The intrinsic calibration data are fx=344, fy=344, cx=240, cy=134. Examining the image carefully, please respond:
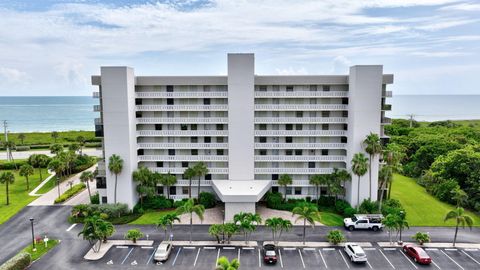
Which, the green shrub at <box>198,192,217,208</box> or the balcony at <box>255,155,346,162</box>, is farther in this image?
the balcony at <box>255,155,346,162</box>

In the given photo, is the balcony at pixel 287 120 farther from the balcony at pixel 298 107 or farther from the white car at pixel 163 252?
Answer: the white car at pixel 163 252

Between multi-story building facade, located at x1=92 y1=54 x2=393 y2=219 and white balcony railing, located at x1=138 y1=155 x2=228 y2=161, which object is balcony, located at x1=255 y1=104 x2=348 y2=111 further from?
white balcony railing, located at x1=138 y1=155 x2=228 y2=161

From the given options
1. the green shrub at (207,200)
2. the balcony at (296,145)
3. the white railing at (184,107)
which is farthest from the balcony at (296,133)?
the green shrub at (207,200)

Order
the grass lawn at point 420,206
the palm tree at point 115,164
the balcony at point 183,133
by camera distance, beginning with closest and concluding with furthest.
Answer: the grass lawn at point 420,206, the palm tree at point 115,164, the balcony at point 183,133

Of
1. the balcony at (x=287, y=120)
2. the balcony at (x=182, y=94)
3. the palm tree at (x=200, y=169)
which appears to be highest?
the balcony at (x=182, y=94)

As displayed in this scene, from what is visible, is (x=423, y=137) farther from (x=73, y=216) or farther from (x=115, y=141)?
(x=73, y=216)

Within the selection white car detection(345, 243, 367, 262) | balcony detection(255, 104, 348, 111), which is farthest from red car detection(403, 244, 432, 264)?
balcony detection(255, 104, 348, 111)
